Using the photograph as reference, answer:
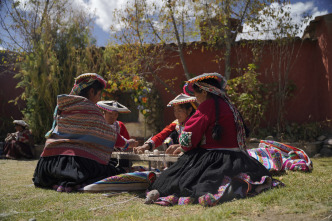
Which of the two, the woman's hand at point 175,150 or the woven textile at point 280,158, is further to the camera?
the woven textile at point 280,158

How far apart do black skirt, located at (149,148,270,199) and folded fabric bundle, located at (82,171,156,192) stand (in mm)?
369

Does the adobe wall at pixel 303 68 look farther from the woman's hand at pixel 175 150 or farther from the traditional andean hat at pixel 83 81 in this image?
the woman's hand at pixel 175 150

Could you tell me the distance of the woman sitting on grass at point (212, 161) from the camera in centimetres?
316

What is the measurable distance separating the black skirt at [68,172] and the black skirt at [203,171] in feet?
3.10

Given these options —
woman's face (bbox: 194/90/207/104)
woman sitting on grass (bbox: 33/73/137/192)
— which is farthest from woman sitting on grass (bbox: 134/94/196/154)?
woman's face (bbox: 194/90/207/104)

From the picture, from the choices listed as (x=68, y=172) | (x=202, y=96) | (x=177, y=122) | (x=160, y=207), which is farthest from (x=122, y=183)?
(x=177, y=122)

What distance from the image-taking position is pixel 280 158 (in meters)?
4.84

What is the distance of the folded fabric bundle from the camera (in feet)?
12.4

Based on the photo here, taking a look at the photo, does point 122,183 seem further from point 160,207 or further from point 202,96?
point 202,96

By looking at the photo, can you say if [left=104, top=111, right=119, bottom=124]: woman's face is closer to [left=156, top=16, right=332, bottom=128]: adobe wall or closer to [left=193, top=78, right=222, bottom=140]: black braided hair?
[left=193, top=78, right=222, bottom=140]: black braided hair

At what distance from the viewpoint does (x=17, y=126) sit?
9.82 metres

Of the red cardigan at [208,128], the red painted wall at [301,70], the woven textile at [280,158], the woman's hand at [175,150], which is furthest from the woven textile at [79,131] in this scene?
the red painted wall at [301,70]

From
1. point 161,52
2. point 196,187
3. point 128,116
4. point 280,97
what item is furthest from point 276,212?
point 128,116

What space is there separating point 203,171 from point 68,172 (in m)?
1.70
